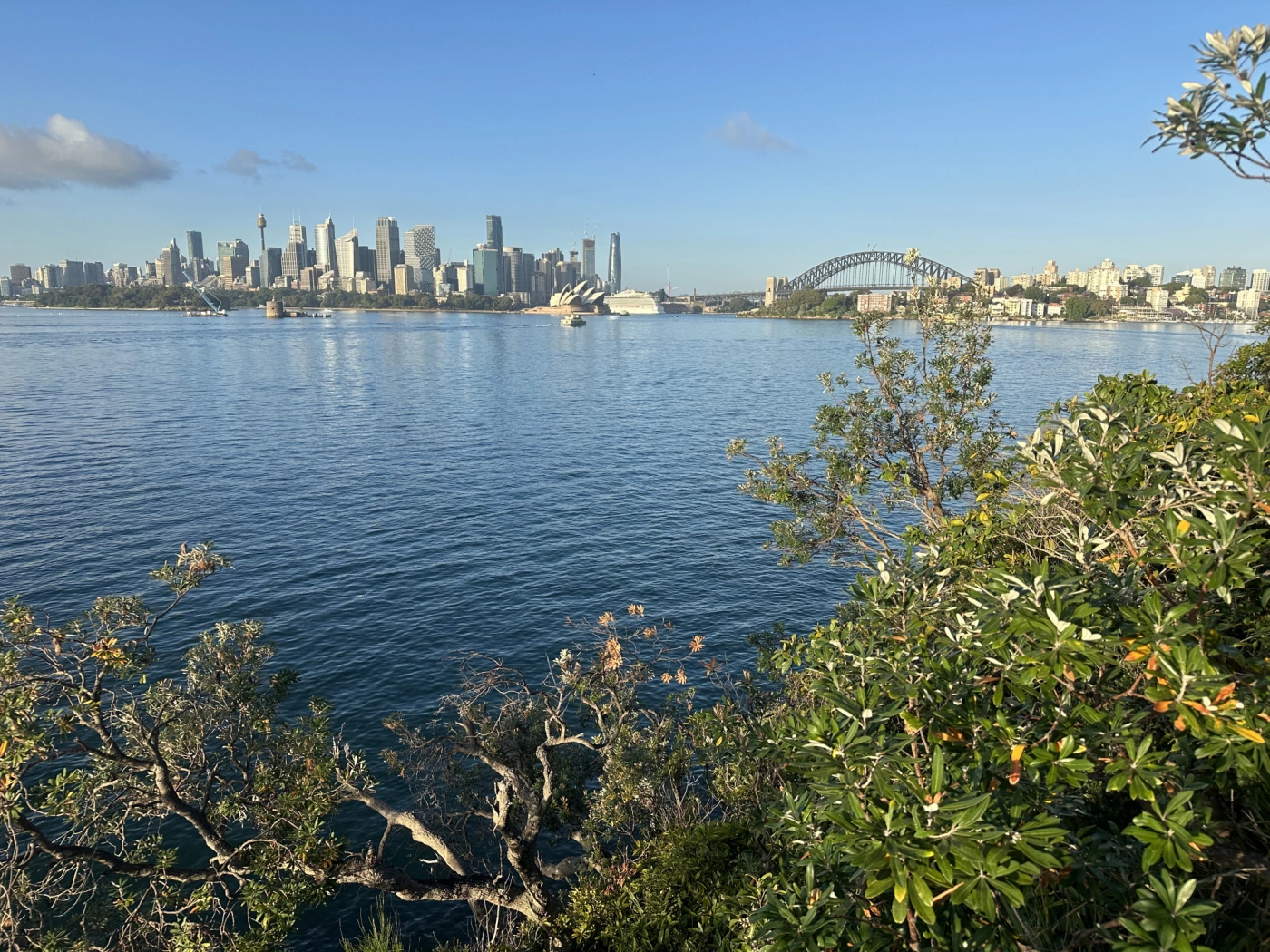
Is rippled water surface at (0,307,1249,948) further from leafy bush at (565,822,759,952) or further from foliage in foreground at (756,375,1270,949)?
foliage in foreground at (756,375,1270,949)

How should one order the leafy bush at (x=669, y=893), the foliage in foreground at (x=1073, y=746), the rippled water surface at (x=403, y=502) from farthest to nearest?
the rippled water surface at (x=403, y=502), the leafy bush at (x=669, y=893), the foliage in foreground at (x=1073, y=746)

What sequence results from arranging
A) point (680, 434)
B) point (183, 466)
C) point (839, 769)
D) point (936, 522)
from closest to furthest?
point (839, 769), point (936, 522), point (183, 466), point (680, 434)

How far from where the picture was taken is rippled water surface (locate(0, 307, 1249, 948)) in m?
27.9

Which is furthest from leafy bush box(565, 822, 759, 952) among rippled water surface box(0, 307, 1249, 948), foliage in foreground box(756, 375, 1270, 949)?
rippled water surface box(0, 307, 1249, 948)

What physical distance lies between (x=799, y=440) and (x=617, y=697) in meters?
44.1

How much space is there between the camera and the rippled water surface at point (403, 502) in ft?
91.4

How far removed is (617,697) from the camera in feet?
45.9

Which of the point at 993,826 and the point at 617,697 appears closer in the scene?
the point at 993,826

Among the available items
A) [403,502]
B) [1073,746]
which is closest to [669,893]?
[1073,746]

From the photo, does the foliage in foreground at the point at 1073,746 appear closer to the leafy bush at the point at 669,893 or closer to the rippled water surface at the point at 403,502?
the leafy bush at the point at 669,893

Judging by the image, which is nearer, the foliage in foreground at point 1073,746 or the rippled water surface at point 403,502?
the foliage in foreground at point 1073,746

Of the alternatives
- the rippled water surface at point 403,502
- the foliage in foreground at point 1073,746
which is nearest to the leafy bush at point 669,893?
the foliage in foreground at point 1073,746

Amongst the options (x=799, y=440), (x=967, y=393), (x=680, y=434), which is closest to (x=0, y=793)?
(x=967, y=393)

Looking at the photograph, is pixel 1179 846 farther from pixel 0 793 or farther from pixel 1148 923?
pixel 0 793
